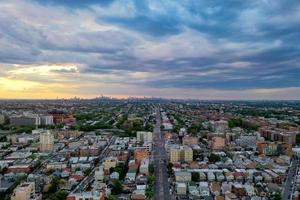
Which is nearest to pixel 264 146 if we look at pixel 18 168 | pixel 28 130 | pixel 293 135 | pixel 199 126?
pixel 293 135

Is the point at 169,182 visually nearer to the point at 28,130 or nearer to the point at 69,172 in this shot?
the point at 69,172

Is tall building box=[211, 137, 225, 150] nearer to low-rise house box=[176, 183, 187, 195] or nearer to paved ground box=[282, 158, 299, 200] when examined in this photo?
paved ground box=[282, 158, 299, 200]

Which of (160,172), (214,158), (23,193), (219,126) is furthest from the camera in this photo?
(219,126)

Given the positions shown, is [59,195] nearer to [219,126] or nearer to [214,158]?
[214,158]

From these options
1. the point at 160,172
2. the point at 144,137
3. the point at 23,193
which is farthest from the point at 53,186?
the point at 144,137

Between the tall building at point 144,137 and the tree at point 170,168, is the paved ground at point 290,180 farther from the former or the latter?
the tall building at point 144,137

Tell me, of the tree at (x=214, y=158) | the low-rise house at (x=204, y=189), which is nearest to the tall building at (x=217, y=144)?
the tree at (x=214, y=158)
